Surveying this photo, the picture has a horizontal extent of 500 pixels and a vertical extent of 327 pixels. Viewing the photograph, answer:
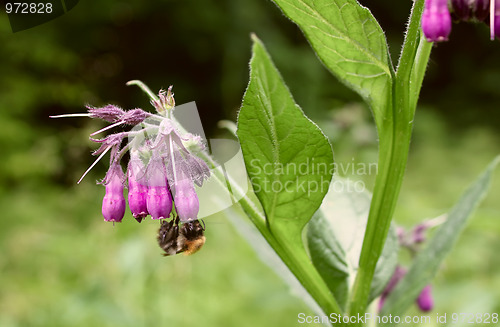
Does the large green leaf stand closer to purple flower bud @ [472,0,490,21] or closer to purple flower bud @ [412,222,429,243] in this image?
purple flower bud @ [472,0,490,21]

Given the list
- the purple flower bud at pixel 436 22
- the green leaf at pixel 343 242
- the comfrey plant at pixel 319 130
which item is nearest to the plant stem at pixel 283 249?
the comfrey plant at pixel 319 130

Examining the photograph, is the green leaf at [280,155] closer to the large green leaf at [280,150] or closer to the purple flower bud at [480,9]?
the large green leaf at [280,150]

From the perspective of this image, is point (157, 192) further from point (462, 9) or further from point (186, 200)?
point (462, 9)

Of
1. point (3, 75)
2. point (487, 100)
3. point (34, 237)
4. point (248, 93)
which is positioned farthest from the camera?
point (487, 100)

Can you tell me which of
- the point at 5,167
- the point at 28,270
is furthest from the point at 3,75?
the point at 28,270

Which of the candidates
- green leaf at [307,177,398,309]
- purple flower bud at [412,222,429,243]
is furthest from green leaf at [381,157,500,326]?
purple flower bud at [412,222,429,243]

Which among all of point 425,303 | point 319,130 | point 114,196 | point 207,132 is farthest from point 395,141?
point 207,132

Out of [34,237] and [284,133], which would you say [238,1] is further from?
[284,133]
